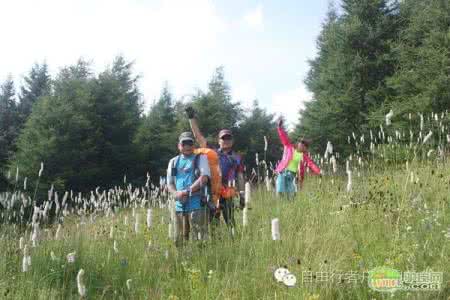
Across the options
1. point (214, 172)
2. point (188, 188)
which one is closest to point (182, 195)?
point (188, 188)

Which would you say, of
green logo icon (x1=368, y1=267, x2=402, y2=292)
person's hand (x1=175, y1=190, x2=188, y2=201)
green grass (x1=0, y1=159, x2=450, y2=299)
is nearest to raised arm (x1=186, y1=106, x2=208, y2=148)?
person's hand (x1=175, y1=190, x2=188, y2=201)

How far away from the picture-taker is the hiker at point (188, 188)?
460 cm

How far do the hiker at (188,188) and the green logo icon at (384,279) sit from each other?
6.38 ft

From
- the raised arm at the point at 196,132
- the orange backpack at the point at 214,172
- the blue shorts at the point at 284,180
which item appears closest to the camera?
the orange backpack at the point at 214,172

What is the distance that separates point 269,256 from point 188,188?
1605mm

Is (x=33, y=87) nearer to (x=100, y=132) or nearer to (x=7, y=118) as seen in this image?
(x=7, y=118)

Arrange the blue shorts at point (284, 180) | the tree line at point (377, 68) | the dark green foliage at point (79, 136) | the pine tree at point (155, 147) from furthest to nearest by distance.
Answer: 1. the pine tree at point (155, 147)
2. the dark green foliage at point (79, 136)
3. the tree line at point (377, 68)
4. the blue shorts at point (284, 180)

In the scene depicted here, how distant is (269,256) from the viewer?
3.39 metres

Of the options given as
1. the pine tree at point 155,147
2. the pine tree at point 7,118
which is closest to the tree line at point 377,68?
the pine tree at point 155,147

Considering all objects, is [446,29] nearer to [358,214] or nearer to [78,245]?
[358,214]

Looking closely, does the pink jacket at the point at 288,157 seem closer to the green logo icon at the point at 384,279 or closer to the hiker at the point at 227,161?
the hiker at the point at 227,161

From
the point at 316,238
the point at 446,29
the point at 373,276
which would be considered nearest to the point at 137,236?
the point at 316,238

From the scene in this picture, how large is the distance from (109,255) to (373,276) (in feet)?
8.42

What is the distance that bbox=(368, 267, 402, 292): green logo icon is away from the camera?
278 centimetres
